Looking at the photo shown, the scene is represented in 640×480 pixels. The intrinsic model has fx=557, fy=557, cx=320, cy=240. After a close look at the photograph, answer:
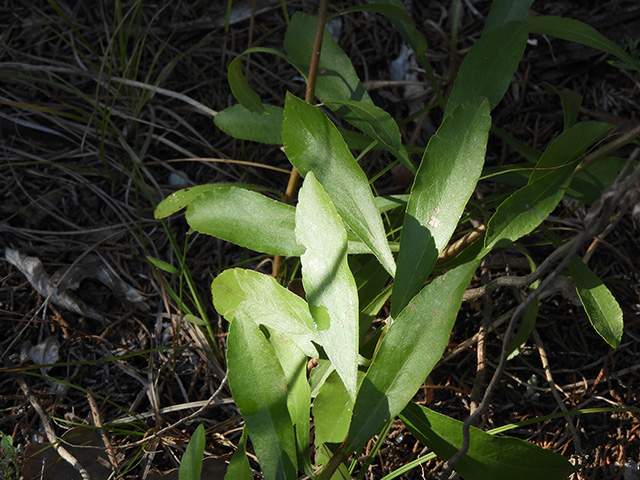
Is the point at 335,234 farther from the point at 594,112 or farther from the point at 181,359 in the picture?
the point at 594,112

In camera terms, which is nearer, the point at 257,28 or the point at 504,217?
the point at 504,217

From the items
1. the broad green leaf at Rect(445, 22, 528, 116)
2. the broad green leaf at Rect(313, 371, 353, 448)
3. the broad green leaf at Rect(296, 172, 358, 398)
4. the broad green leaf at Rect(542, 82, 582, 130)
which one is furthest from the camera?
the broad green leaf at Rect(542, 82, 582, 130)

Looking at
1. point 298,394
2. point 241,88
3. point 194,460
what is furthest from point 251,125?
point 194,460

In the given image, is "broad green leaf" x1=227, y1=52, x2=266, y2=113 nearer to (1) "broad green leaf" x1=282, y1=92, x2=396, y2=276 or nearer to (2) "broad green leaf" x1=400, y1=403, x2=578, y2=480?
(1) "broad green leaf" x1=282, y1=92, x2=396, y2=276

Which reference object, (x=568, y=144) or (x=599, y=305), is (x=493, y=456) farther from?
(x=568, y=144)

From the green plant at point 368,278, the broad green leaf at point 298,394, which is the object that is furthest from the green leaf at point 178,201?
the broad green leaf at point 298,394

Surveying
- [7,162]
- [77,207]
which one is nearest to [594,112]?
[77,207]

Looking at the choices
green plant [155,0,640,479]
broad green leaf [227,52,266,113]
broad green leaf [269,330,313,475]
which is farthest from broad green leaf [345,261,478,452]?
broad green leaf [227,52,266,113]
